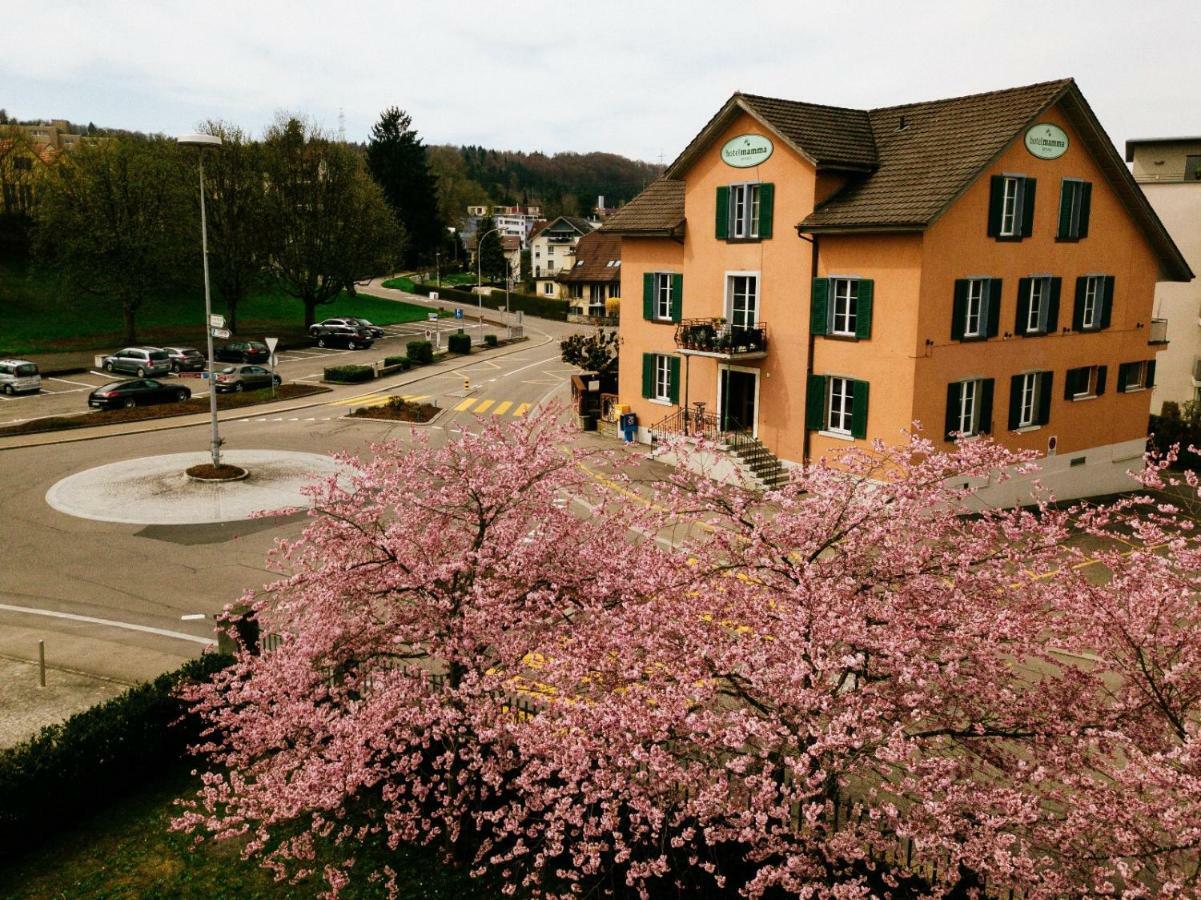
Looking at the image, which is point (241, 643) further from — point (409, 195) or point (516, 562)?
point (409, 195)

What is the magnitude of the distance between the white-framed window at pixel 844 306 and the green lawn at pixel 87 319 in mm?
47933

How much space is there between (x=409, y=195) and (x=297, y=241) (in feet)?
132

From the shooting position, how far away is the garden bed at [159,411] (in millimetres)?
35781

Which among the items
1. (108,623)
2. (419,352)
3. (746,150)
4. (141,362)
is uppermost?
A: (746,150)

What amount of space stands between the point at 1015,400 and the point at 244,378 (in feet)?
118

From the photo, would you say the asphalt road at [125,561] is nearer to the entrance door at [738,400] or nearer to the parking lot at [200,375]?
the parking lot at [200,375]

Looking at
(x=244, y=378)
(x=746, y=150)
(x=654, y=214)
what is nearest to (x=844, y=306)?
(x=746, y=150)

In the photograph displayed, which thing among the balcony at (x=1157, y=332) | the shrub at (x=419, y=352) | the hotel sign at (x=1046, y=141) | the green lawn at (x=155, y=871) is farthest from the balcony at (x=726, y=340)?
the shrub at (x=419, y=352)

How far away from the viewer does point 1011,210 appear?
27.2m

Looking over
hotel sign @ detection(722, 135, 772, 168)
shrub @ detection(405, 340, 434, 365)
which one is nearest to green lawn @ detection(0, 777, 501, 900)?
hotel sign @ detection(722, 135, 772, 168)

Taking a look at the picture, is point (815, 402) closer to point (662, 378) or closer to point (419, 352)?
point (662, 378)

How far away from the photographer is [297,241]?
6475cm

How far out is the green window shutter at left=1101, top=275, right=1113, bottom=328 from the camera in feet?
101

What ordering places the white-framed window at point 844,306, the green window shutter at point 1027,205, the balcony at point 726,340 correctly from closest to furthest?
the white-framed window at point 844,306 < the green window shutter at point 1027,205 < the balcony at point 726,340
